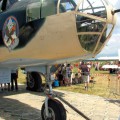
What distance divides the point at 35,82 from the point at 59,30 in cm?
923

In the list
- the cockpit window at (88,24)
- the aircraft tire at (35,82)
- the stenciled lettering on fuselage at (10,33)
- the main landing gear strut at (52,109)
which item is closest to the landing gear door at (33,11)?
the stenciled lettering on fuselage at (10,33)

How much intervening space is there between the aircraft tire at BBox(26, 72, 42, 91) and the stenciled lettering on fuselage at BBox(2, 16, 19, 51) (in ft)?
25.3

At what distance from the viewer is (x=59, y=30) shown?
638cm

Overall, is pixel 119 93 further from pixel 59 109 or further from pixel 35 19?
pixel 35 19

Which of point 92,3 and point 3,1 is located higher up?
point 3,1

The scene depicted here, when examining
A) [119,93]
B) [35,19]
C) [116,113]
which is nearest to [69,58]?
[35,19]

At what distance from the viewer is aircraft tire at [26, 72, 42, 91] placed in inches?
596

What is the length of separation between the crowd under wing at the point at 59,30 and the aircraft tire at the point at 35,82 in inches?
301

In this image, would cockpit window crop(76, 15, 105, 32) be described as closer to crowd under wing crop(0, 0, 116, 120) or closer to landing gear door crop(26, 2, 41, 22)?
crowd under wing crop(0, 0, 116, 120)

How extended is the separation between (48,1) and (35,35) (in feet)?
2.80

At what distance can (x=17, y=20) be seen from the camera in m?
7.28

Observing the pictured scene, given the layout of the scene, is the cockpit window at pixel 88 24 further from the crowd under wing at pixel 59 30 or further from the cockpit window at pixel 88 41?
the cockpit window at pixel 88 41

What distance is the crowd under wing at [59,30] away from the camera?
6.15 metres

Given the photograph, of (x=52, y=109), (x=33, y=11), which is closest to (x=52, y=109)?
(x=52, y=109)
